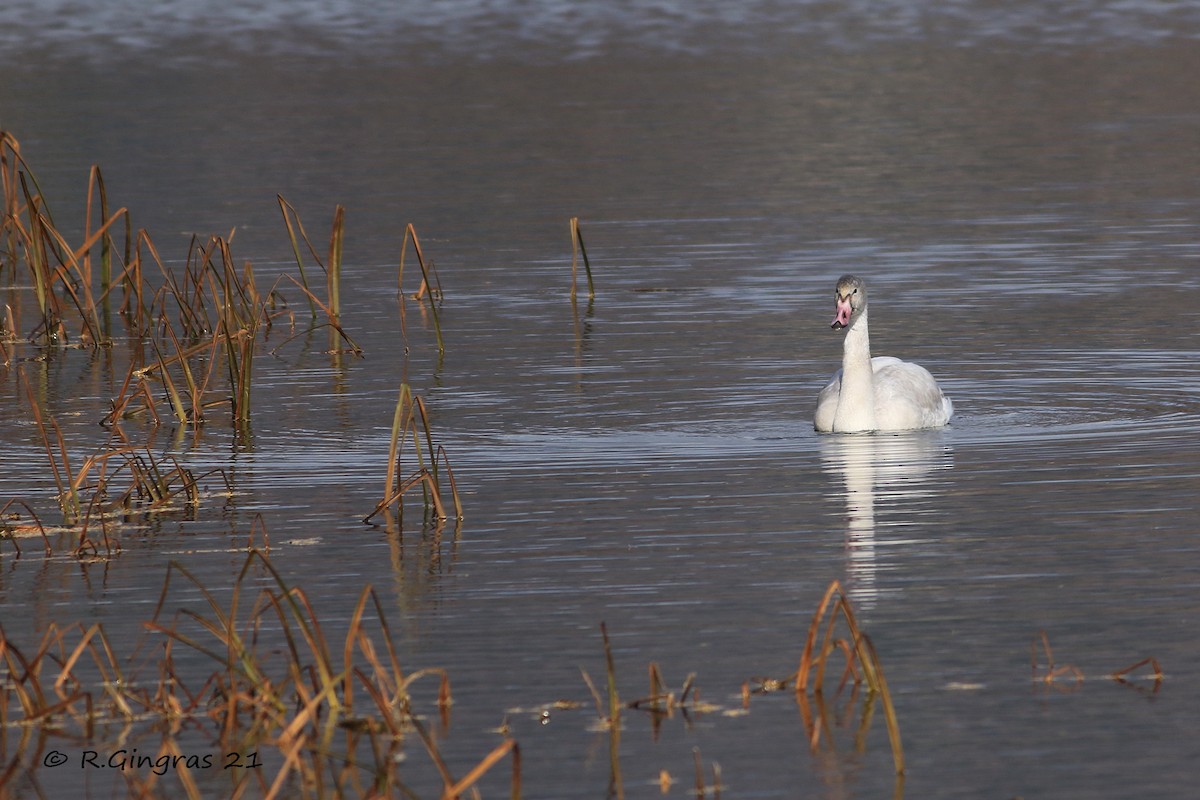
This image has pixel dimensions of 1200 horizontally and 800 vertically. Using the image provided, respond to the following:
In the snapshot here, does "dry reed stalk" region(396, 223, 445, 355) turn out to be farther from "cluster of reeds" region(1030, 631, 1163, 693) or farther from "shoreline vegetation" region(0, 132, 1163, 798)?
"cluster of reeds" region(1030, 631, 1163, 693)

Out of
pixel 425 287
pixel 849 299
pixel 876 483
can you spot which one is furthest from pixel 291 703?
pixel 425 287

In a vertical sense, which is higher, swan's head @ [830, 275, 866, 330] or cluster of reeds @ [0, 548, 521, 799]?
swan's head @ [830, 275, 866, 330]

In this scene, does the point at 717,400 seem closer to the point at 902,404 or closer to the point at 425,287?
the point at 902,404

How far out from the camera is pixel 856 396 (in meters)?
14.6

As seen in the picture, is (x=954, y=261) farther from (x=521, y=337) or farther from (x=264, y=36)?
(x=264, y=36)

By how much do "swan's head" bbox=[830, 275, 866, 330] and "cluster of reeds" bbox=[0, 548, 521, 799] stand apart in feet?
21.3

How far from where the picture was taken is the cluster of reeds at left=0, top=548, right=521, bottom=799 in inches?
303

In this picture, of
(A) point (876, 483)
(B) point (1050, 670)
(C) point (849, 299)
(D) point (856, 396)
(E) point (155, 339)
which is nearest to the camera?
(B) point (1050, 670)

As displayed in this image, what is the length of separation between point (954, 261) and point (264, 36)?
1350 inches

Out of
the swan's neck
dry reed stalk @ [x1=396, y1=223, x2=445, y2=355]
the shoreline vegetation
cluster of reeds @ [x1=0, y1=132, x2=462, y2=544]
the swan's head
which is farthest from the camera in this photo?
dry reed stalk @ [x1=396, y1=223, x2=445, y2=355]

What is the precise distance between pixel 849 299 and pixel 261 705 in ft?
25.4

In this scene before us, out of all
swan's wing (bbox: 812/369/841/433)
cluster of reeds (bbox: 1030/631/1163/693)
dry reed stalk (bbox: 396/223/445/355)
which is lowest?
cluster of reeds (bbox: 1030/631/1163/693)

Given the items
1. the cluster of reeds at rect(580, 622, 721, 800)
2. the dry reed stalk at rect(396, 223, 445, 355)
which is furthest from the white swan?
the cluster of reeds at rect(580, 622, 721, 800)

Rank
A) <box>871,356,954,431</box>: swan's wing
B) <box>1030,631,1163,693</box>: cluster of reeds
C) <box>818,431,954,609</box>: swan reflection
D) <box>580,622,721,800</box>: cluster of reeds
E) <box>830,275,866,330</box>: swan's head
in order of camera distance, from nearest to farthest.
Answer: <box>580,622,721,800</box>: cluster of reeds < <box>1030,631,1163,693</box>: cluster of reeds < <box>818,431,954,609</box>: swan reflection < <box>871,356,954,431</box>: swan's wing < <box>830,275,866,330</box>: swan's head
